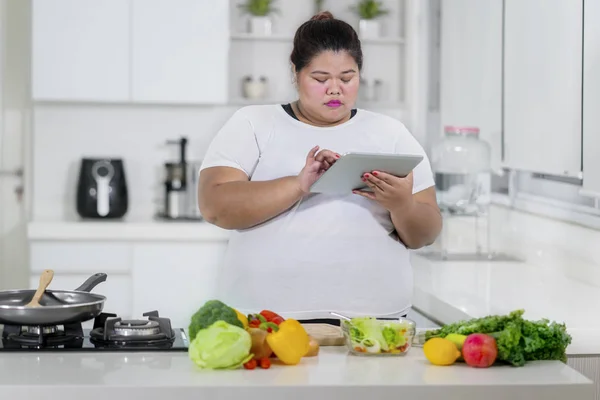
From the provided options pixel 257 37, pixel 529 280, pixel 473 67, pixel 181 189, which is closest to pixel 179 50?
pixel 257 37

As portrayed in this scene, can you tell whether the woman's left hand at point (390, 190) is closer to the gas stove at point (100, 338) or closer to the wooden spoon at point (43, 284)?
the gas stove at point (100, 338)

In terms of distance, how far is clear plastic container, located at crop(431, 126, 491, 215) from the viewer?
12.0 feet

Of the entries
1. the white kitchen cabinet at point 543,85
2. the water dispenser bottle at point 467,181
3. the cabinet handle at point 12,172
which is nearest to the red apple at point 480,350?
the white kitchen cabinet at point 543,85

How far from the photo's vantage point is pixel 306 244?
7.44ft

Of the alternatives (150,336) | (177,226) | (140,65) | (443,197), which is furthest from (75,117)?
(150,336)

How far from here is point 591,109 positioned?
2.91 meters

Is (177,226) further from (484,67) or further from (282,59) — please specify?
(484,67)

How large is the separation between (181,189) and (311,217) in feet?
7.80

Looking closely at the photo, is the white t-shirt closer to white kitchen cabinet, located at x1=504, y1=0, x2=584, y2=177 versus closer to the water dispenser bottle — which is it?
white kitchen cabinet, located at x1=504, y1=0, x2=584, y2=177

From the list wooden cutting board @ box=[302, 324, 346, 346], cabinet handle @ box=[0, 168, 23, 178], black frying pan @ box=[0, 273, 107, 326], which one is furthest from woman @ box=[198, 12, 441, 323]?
cabinet handle @ box=[0, 168, 23, 178]

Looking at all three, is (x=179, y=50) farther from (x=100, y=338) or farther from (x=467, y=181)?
(x=100, y=338)

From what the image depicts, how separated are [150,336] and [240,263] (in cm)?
40

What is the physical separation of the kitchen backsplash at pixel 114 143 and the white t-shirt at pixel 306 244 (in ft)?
7.98

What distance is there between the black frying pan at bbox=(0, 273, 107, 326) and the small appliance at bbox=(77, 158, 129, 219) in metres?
2.41
